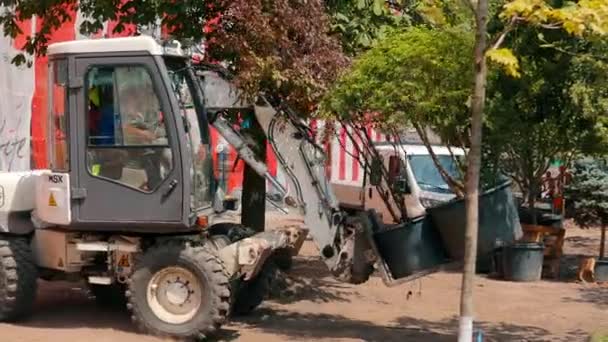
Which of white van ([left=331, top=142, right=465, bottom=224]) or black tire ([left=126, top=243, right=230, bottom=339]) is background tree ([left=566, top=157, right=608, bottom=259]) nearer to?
white van ([left=331, top=142, right=465, bottom=224])

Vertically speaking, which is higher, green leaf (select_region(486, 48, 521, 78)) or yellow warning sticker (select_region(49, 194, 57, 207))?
green leaf (select_region(486, 48, 521, 78))

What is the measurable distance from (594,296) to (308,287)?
149 inches

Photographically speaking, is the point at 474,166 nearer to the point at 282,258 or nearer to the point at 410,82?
the point at 410,82

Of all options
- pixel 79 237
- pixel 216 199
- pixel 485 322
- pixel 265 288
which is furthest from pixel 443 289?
pixel 79 237

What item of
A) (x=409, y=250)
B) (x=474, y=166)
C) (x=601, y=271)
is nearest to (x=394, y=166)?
(x=601, y=271)

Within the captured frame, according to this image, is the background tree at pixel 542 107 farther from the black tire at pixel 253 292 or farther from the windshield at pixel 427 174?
the black tire at pixel 253 292

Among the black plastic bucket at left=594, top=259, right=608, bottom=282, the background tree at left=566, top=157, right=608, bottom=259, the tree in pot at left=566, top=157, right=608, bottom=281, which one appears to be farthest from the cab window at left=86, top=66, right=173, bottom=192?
the background tree at left=566, top=157, right=608, bottom=259

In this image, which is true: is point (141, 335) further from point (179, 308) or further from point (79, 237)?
point (79, 237)

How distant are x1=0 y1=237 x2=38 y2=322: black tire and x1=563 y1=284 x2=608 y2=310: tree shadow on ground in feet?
21.9

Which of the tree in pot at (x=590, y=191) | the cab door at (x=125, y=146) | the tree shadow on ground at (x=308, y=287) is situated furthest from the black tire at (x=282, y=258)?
the tree in pot at (x=590, y=191)

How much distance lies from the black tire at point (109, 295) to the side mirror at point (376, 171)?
3.02m

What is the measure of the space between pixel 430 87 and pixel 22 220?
14.0 ft

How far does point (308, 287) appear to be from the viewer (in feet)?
39.2

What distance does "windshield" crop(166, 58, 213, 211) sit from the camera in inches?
335
